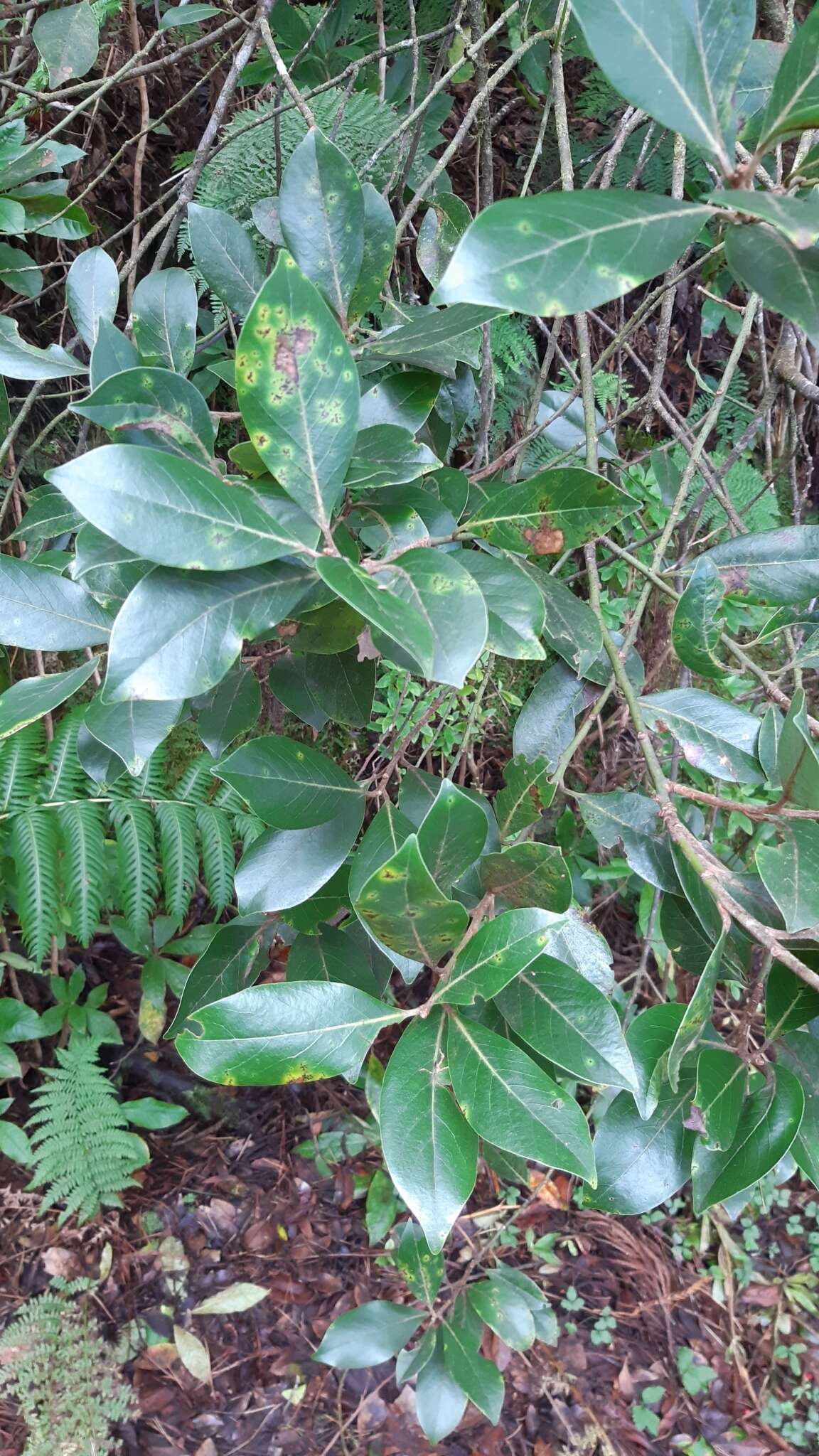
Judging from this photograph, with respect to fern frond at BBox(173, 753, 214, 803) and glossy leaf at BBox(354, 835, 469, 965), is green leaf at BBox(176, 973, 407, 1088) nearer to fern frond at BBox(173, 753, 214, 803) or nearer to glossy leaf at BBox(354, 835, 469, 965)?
glossy leaf at BBox(354, 835, 469, 965)

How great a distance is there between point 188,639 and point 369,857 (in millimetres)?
260

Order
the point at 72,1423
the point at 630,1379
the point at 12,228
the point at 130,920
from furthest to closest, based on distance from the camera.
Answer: the point at 630,1379, the point at 130,920, the point at 72,1423, the point at 12,228

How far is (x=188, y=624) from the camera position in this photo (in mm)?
424

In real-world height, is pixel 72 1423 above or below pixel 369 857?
below

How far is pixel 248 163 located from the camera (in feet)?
3.58

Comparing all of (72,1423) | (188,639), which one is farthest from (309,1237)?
(188,639)

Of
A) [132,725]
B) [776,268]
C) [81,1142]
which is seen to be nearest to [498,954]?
[132,725]

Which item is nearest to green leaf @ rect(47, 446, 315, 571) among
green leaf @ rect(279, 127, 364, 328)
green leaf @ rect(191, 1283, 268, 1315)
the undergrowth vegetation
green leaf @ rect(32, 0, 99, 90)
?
the undergrowth vegetation

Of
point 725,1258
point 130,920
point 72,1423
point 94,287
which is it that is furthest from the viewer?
point 725,1258

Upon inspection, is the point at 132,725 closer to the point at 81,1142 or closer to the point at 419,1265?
the point at 419,1265

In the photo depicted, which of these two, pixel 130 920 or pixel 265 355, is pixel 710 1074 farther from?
pixel 130 920

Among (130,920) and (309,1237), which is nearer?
(130,920)

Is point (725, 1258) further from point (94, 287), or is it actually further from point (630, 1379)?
point (94, 287)

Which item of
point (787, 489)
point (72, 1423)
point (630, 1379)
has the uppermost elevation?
point (787, 489)
